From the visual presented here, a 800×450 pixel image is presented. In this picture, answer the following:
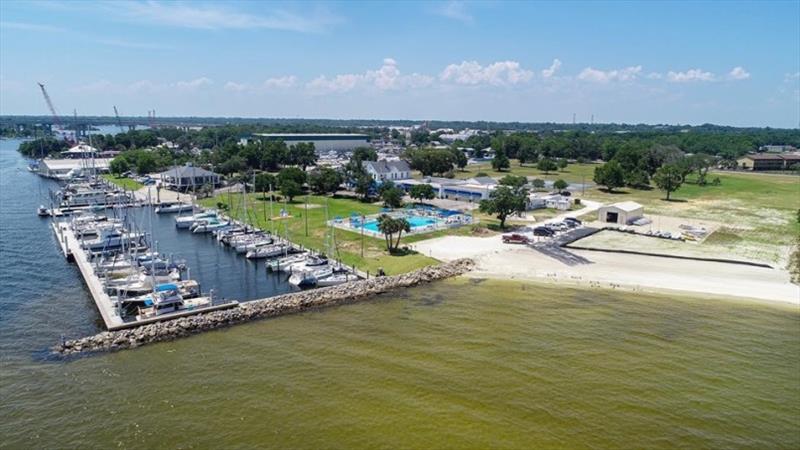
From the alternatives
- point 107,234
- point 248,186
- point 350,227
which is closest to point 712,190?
point 350,227

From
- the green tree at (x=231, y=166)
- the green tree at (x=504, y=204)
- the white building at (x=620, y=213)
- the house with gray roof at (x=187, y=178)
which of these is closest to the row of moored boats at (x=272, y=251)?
the house with gray roof at (x=187, y=178)

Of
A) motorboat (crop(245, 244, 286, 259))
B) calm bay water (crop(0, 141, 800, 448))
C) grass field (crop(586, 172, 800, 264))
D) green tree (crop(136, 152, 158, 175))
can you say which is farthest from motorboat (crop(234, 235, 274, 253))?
green tree (crop(136, 152, 158, 175))

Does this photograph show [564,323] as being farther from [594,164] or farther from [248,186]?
[594,164]

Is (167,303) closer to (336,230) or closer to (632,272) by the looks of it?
(336,230)

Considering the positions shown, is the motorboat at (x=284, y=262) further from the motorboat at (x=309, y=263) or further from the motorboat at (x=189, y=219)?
the motorboat at (x=189, y=219)

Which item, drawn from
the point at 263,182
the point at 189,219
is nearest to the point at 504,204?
the point at 263,182

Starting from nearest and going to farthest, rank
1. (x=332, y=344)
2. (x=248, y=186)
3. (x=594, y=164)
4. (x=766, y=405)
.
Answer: (x=766, y=405), (x=332, y=344), (x=248, y=186), (x=594, y=164)

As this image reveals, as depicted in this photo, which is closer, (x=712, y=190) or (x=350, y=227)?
(x=350, y=227)
